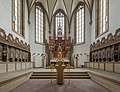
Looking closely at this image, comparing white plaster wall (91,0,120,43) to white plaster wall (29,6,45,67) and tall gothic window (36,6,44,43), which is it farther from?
tall gothic window (36,6,44,43)

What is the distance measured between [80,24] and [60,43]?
35.0ft

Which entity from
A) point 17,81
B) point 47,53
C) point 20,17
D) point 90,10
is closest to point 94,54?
point 90,10

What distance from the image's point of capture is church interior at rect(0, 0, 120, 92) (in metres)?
8.54

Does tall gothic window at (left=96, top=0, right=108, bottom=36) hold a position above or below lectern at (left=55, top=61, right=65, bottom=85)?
above

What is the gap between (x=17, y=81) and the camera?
7629 mm

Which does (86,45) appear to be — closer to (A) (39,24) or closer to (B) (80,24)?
(B) (80,24)

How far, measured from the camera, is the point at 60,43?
9.95 meters

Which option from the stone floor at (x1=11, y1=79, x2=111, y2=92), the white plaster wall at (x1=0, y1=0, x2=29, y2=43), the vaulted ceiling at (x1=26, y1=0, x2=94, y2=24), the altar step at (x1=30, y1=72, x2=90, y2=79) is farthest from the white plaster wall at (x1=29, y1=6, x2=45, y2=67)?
the stone floor at (x1=11, y1=79, x2=111, y2=92)

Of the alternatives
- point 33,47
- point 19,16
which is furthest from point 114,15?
point 33,47

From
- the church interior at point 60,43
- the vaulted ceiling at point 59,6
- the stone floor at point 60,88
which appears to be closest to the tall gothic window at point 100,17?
the church interior at point 60,43

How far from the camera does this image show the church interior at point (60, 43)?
854 centimetres

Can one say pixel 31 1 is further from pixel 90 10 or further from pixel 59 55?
pixel 59 55

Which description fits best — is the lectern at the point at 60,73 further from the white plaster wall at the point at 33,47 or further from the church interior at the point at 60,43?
the white plaster wall at the point at 33,47

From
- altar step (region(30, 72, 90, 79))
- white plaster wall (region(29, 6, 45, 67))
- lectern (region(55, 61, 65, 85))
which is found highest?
white plaster wall (region(29, 6, 45, 67))
